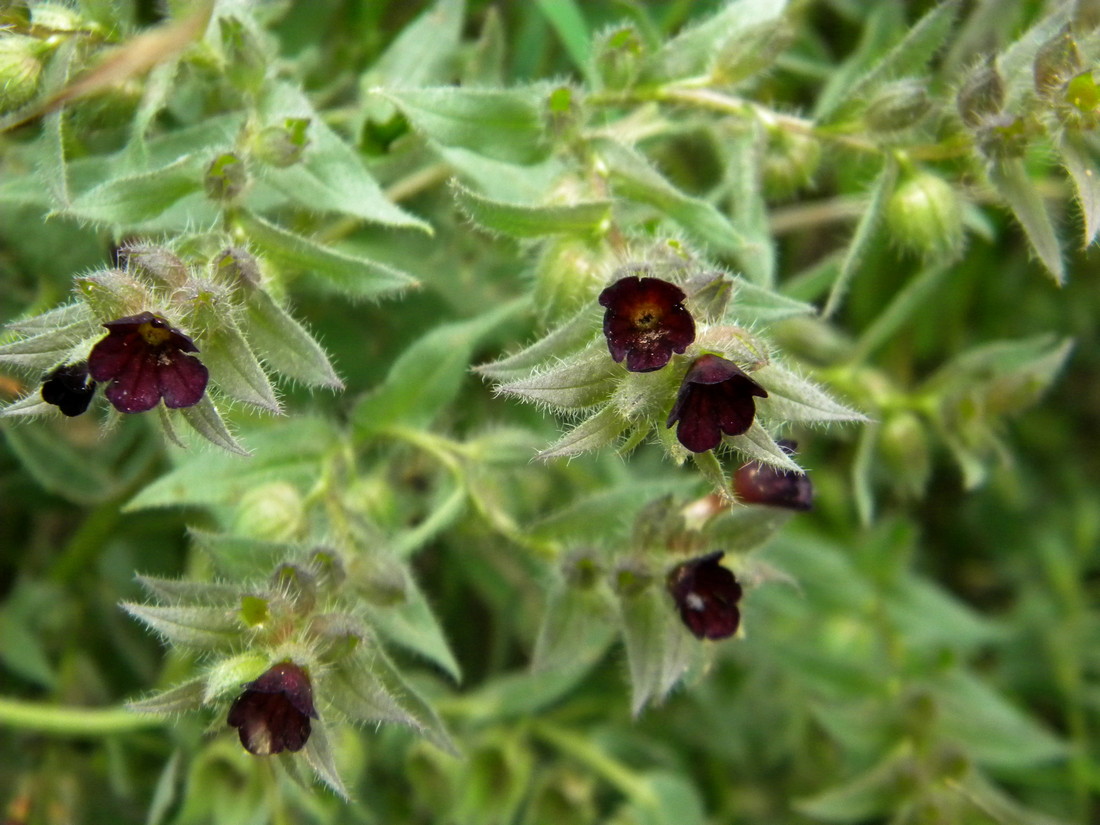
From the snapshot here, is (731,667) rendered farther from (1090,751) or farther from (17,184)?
(17,184)

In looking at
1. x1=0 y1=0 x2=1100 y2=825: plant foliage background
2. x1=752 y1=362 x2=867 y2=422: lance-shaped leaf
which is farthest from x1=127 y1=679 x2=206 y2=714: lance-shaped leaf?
x1=752 y1=362 x2=867 y2=422: lance-shaped leaf

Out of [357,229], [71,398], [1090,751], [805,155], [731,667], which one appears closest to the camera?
[71,398]

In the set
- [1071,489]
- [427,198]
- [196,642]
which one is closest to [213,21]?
[427,198]

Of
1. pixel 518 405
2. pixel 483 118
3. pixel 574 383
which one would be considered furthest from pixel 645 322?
pixel 518 405

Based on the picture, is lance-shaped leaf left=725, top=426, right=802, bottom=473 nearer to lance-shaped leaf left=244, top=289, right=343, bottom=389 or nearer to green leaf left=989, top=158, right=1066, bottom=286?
lance-shaped leaf left=244, top=289, right=343, bottom=389

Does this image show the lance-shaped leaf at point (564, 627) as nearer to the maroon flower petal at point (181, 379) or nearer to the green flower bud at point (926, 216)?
the maroon flower petal at point (181, 379)

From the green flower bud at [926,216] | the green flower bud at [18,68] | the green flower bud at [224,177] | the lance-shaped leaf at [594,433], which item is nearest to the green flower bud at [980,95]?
the green flower bud at [926,216]
